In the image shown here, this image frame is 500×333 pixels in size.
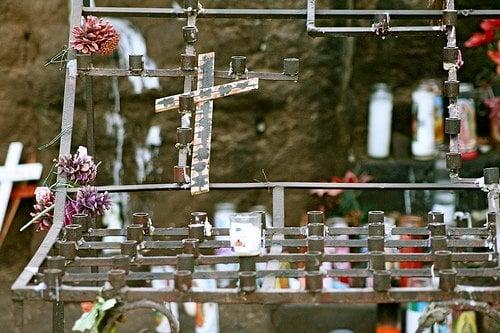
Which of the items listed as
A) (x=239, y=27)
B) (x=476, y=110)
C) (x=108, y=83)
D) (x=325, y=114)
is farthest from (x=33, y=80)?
(x=476, y=110)

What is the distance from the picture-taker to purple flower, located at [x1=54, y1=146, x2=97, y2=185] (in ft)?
8.39

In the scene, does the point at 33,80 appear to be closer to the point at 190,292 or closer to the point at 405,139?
the point at 405,139

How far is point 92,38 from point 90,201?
0.50m

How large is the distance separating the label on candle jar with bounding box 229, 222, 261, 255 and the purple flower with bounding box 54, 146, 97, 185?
63 cm

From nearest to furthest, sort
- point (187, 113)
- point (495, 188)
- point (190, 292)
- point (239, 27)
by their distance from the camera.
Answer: point (190, 292) → point (495, 188) → point (187, 113) → point (239, 27)

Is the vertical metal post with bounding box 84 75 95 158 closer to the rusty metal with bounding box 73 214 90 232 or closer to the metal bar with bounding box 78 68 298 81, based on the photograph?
the metal bar with bounding box 78 68 298 81

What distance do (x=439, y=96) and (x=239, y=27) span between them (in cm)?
94

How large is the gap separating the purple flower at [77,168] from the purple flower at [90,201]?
0.04 m

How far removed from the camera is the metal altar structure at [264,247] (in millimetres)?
1975

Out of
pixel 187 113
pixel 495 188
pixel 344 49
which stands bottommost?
pixel 495 188

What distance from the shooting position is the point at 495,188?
249cm

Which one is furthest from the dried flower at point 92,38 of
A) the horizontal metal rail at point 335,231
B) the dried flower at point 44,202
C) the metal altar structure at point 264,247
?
the horizontal metal rail at point 335,231

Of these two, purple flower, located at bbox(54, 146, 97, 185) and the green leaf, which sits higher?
purple flower, located at bbox(54, 146, 97, 185)

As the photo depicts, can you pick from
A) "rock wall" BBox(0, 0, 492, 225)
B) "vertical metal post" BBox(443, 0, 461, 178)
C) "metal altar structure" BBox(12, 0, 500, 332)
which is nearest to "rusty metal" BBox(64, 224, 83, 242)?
"metal altar structure" BBox(12, 0, 500, 332)
